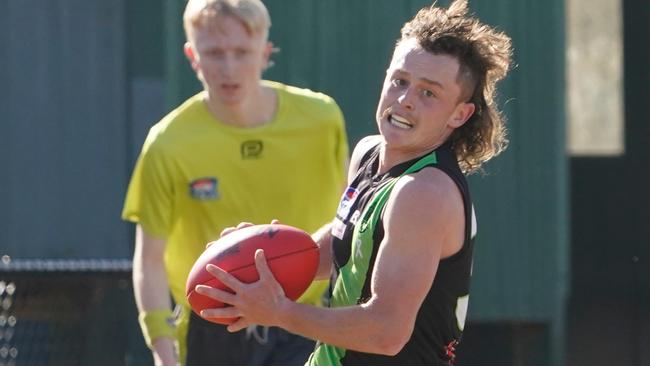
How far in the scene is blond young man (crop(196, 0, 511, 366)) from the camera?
3566 mm

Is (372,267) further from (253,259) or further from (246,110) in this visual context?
(246,110)

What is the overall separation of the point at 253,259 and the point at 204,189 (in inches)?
57.5

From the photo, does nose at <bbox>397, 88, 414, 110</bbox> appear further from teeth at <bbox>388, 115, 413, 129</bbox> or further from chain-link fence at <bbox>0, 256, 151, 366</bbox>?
chain-link fence at <bbox>0, 256, 151, 366</bbox>

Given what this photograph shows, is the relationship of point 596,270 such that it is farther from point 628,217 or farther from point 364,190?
point 364,190

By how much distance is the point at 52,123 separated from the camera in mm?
9312

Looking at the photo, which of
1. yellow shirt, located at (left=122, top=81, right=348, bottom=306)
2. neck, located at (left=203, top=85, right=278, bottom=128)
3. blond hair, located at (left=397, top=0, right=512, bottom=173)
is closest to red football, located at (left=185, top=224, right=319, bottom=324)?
blond hair, located at (left=397, top=0, right=512, bottom=173)

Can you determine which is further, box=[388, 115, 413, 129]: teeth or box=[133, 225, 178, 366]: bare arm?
box=[133, 225, 178, 366]: bare arm

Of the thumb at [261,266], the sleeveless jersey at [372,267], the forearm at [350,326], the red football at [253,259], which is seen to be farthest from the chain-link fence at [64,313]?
the forearm at [350,326]

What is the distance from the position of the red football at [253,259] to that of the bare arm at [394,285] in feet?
0.40

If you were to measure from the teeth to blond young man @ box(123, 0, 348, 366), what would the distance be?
1.51m

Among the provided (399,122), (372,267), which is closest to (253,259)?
(372,267)

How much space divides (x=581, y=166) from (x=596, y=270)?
2.21 ft

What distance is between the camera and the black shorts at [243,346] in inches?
203

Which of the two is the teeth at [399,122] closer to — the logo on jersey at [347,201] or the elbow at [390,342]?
the logo on jersey at [347,201]
